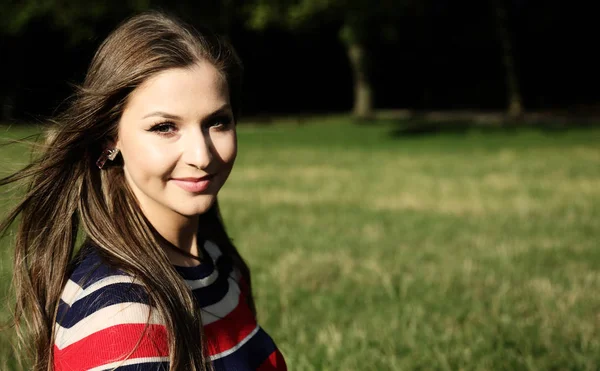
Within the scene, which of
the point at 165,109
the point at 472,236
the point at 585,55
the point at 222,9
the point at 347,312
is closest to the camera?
the point at 165,109

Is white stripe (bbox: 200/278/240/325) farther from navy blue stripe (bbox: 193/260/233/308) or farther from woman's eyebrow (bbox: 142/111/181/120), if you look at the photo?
woman's eyebrow (bbox: 142/111/181/120)

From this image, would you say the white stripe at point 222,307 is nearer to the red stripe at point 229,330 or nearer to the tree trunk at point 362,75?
the red stripe at point 229,330

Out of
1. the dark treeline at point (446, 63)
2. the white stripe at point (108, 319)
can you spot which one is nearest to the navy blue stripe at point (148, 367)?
the white stripe at point (108, 319)

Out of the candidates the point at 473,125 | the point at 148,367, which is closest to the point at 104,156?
the point at 148,367

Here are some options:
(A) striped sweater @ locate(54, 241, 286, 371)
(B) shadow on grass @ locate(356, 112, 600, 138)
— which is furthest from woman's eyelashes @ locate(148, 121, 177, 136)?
(B) shadow on grass @ locate(356, 112, 600, 138)

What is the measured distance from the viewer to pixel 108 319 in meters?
1.65

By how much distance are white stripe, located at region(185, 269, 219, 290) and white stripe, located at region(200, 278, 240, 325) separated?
0.21 feet

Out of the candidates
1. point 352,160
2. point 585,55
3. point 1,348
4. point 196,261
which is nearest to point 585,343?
point 196,261

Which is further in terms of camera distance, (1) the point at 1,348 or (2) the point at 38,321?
(1) the point at 1,348

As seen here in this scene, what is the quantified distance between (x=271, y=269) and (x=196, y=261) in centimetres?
321

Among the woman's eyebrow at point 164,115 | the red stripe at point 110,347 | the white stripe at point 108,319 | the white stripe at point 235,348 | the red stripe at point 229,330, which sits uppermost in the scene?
the woman's eyebrow at point 164,115

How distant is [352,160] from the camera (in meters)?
14.3

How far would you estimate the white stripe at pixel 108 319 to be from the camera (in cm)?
165

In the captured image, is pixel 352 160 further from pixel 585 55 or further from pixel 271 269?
pixel 585 55
